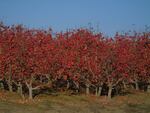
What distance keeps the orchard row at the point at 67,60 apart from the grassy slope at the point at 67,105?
1.88 metres

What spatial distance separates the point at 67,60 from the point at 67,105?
8307 mm

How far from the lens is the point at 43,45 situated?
42875 mm

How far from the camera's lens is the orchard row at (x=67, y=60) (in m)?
40.4

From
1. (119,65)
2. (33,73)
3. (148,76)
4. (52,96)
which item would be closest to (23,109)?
(33,73)

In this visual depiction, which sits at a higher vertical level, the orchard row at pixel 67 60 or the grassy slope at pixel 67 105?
the orchard row at pixel 67 60

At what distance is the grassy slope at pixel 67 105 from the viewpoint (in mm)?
33688

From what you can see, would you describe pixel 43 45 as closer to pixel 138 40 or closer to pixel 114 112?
pixel 114 112

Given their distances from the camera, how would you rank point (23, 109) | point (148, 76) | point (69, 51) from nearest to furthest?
1. point (23, 109)
2. point (69, 51)
3. point (148, 76)

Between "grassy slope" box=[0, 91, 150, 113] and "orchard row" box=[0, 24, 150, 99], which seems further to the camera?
"orchard row" box=[0, 24, 150, 99]

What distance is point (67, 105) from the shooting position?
38.3 metres

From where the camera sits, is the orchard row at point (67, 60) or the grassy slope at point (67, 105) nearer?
the grassy slope at point (67, 105)

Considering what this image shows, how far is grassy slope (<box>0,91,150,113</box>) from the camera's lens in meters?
33.7

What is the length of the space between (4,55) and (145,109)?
59.9ft

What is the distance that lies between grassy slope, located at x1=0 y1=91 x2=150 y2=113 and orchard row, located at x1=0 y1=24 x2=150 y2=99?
188 cm
